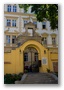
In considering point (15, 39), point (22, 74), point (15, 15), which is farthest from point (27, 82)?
point (15, 15)

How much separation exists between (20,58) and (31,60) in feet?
0.59

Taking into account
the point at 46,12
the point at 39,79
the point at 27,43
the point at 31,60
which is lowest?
the point at 39,79

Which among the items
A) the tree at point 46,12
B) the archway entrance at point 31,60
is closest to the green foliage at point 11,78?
the archway entrance at point 31,60

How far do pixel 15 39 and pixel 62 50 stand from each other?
77cm

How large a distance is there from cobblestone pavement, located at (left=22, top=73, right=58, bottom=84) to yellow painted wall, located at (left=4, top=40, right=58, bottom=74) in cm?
10

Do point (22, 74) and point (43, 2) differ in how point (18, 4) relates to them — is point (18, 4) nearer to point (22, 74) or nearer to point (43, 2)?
point (43, 2)

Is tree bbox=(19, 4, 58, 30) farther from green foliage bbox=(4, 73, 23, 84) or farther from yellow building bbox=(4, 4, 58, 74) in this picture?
green foliage bbox=(4, 73, 23, 84)

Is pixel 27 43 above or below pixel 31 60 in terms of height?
above

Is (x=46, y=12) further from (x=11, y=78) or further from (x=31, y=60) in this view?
(x=11, y=78)

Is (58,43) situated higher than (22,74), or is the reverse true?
(58,43)

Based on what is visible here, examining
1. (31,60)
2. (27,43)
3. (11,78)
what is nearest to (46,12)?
(27,43)

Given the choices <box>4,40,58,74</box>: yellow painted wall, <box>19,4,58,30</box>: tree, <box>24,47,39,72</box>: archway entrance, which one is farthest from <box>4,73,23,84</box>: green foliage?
<box>19,4,58,30</box>: tree

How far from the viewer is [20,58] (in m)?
3.91

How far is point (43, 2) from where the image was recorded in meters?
3.91
